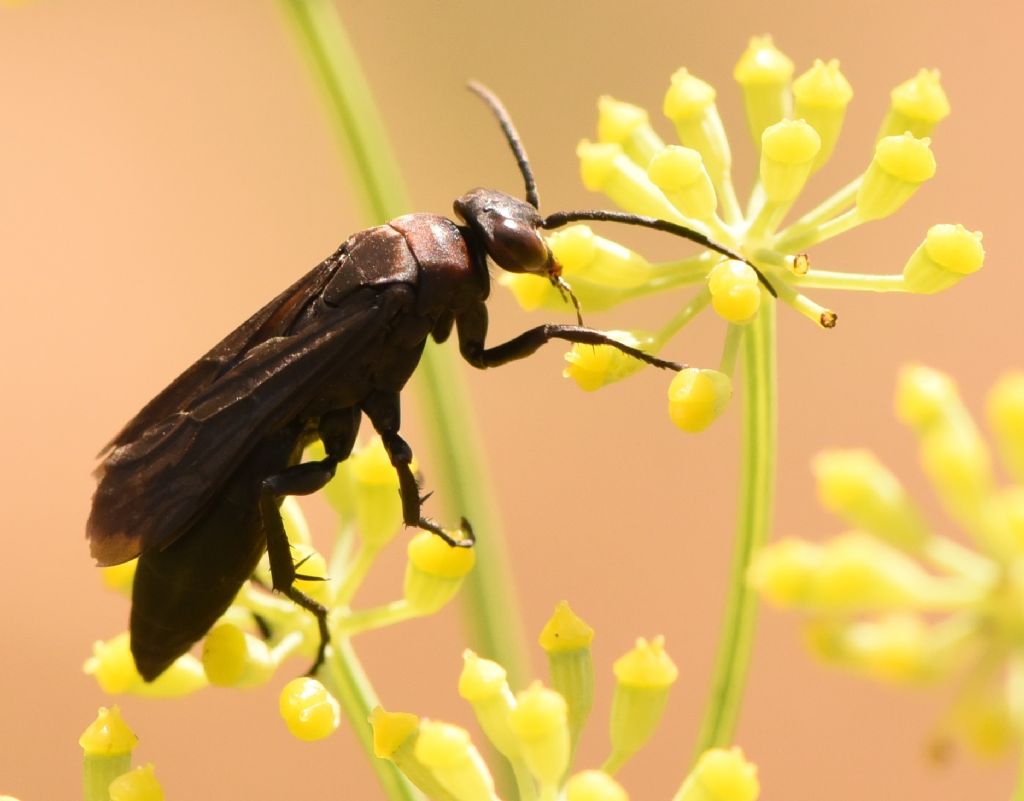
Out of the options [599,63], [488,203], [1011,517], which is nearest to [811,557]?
[1011,517]

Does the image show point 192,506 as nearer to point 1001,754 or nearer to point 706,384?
point 706,384

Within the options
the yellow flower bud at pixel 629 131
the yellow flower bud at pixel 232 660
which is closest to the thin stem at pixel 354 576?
the yellow flower bud at pixel 232 660

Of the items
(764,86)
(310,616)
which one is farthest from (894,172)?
(310,616)

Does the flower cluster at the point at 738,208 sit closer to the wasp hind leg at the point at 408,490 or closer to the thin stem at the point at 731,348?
the thin stem at the point at 731,348

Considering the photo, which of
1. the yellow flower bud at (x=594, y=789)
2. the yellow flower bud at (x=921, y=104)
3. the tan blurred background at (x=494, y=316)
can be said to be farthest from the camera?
the tan blurred background at (x=494, y=316)

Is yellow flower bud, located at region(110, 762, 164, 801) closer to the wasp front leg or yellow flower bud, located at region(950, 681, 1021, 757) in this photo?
the wasp front leg

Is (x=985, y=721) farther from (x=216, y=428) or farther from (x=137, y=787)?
(x=216, y=428)

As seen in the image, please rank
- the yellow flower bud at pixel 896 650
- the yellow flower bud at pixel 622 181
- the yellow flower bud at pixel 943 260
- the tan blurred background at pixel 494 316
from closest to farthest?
the yellow flower bud at pixel 896 650
the yellow flower bud at pixel 943 260
the yellow flower bud at pixel 622 181
the tan blurred background at pixel 494 316
